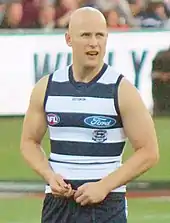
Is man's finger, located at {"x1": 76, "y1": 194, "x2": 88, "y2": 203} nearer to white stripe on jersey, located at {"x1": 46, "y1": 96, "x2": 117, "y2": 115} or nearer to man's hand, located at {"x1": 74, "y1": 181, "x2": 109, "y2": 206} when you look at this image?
man's hand, located at {"x1": 74, "y1": 181, "x2": 109, "y2": 206}

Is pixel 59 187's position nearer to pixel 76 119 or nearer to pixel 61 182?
pixel 61 182

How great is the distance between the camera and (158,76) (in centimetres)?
1112

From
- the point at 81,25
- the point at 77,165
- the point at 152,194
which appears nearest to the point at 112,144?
the point at 77,165

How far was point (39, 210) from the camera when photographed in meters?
7.73

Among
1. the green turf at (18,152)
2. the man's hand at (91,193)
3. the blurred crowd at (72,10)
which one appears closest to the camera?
the man's hand at (91,193)

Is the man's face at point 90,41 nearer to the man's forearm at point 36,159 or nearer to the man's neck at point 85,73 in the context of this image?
the man's neck at point 85,73

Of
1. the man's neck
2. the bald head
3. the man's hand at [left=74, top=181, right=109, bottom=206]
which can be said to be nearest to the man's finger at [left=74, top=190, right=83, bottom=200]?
the man's hand at [left=74, top=181, right=109, bottom=206]

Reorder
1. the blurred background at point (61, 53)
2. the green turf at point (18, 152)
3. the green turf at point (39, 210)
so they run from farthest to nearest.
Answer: the blurred background at point (61, 53) → the green turf at point (18, 152) → the green turf at point (39, 210)

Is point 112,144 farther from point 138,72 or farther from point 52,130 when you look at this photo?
point 138,72

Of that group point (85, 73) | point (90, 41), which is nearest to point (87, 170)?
point (85, 73)

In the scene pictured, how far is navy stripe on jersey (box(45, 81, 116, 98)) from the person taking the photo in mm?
3885

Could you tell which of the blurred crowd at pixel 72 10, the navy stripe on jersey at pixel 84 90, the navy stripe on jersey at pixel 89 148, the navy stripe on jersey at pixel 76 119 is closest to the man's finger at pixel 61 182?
the navy stripe on jersey at pixel 89 148

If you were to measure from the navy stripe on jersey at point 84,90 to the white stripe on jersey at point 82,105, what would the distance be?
0.06 feet

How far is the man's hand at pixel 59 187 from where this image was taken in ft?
12.7
